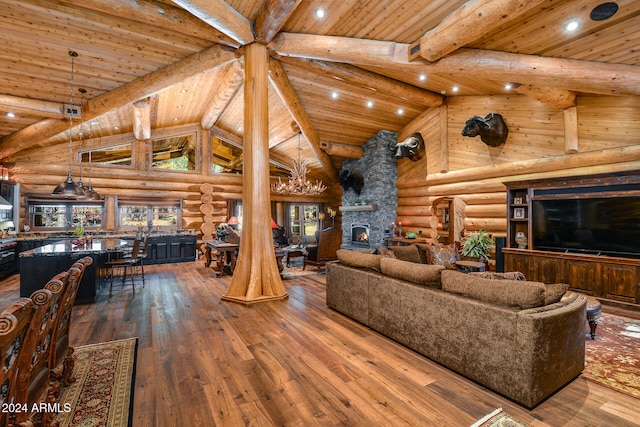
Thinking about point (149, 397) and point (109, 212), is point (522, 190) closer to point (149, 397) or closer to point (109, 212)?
point (149, 397)

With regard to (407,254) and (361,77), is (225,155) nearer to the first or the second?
(361,77)

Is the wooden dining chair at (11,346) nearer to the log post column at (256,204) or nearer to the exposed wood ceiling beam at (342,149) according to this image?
the log post column at (256,204)

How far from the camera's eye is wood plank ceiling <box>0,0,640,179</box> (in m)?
3.76

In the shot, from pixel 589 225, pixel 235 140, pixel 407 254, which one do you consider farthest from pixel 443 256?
pixel 235 140

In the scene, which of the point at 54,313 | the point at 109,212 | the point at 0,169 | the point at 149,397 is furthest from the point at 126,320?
the point at 109,212

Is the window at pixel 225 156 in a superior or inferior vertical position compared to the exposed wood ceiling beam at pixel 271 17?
inferior

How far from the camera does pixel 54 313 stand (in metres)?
1.88

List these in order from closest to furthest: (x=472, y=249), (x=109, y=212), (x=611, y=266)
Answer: (x=611, y=266) → (x=472, y=249) → (x=109, y=212)

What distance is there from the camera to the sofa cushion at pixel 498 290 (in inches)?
90.8

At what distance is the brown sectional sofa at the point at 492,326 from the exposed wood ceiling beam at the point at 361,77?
14.9 ft

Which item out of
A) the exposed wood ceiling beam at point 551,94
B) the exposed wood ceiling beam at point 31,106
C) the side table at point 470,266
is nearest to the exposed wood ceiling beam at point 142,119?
the exposed wood ceiling beam at point 31,106

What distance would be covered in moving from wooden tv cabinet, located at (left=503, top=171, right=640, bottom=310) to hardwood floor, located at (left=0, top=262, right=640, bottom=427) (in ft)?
10.2

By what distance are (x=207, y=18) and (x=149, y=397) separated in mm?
4634

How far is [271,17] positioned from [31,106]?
5011 millimetres
